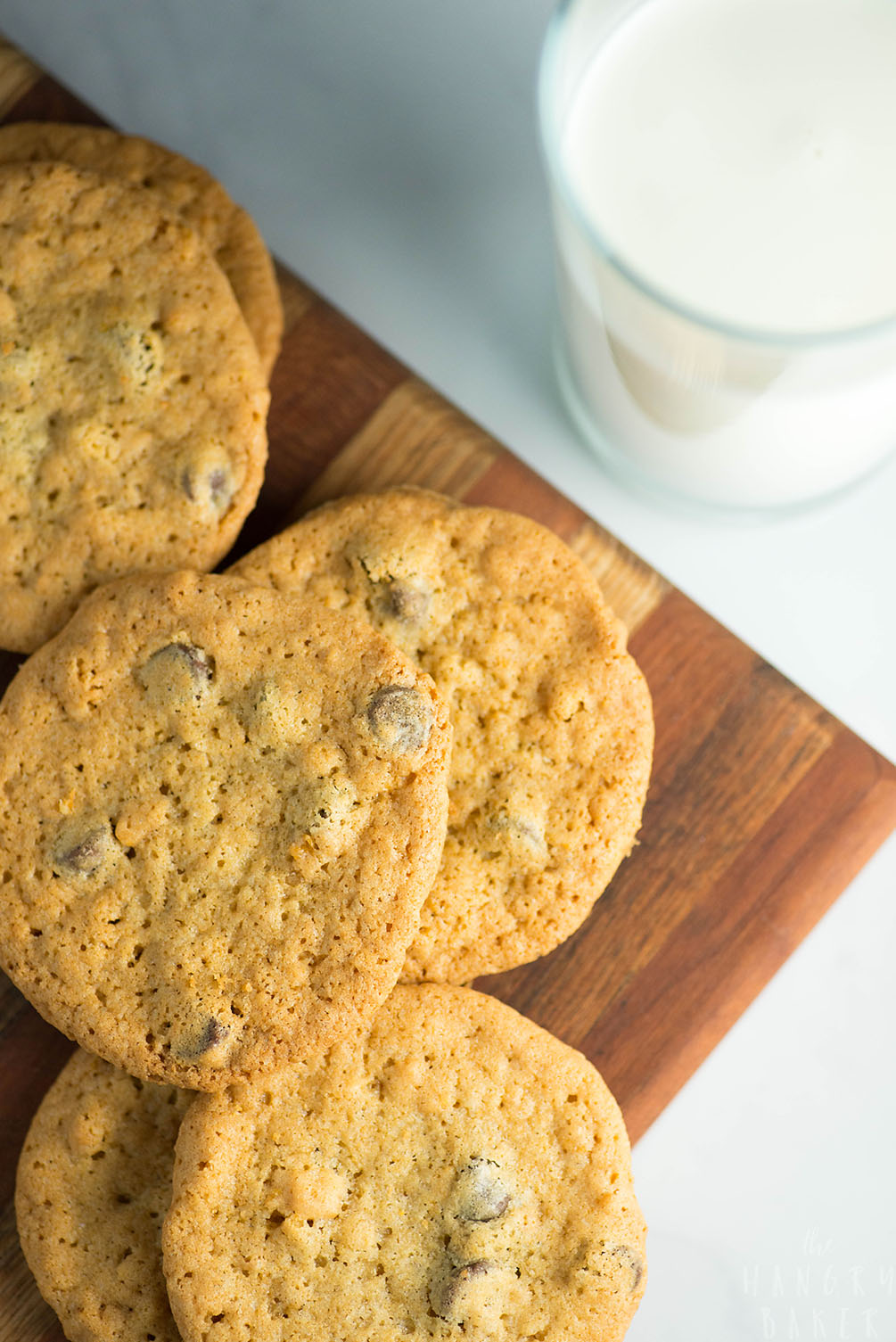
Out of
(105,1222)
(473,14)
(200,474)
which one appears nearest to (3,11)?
(473,14)

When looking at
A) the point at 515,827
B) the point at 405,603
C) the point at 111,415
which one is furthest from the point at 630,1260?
the point at 111,415

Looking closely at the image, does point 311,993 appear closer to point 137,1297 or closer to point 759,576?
point 137,1297

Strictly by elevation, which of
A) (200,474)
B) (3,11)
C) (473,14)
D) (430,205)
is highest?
(473,14)

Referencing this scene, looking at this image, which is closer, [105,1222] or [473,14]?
[105,1222]

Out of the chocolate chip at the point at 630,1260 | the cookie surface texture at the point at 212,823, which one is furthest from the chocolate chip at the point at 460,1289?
the cookie surface texture at the point at 212,823

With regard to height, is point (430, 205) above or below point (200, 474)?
above

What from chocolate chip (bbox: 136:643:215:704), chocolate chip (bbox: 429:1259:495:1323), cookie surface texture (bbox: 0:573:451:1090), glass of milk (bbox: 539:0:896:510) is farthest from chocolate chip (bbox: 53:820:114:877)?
glass of milk (bbox: 539:0:896:510)

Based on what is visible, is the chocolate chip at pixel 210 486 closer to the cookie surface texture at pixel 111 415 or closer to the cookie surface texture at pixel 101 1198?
the cookie surface texture at pixel 111 415
